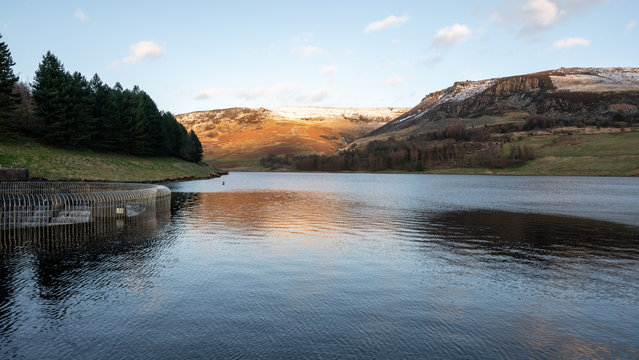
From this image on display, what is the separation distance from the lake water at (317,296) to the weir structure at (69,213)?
2989mm

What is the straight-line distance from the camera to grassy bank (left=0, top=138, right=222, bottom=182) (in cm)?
6725

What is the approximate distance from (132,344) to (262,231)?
72.8 feet

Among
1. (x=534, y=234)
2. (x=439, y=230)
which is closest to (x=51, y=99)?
(x=439, y=230)

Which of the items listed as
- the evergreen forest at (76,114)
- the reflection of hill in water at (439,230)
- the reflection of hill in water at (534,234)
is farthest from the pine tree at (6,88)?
the reflection of hill in water at (534,234)

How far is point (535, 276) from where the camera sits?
1975 centimetres

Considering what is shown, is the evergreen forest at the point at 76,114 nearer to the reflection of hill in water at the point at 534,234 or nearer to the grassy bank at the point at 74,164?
the grassy bank at the point at 74,164

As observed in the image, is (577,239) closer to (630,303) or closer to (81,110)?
(630,303)

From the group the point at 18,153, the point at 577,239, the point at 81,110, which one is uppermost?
the point at 81,110

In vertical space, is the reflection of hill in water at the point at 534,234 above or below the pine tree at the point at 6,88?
below

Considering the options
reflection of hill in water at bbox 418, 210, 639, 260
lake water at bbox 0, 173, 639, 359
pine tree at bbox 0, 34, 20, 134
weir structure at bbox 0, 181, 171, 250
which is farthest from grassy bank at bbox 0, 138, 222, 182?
reflection of hill in water at bbox 418, 210, 639, 260

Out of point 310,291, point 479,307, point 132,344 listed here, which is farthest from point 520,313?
point 132,344

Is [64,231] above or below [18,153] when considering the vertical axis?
below

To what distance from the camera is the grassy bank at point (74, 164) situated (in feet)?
221

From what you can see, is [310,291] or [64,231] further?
[64,231]
